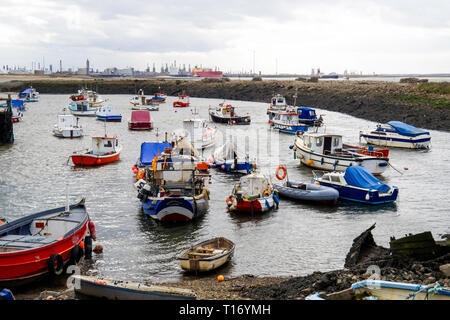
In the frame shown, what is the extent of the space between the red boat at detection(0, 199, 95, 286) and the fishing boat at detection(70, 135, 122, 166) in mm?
19081

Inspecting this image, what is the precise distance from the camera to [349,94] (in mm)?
106312

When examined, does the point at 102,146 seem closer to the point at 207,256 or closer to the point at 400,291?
the point at 207,256

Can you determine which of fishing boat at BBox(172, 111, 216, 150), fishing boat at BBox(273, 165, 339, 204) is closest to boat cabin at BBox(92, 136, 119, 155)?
fishing boat at BBox(172, 111, 216, 150)

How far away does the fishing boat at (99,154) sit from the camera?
41406 mm

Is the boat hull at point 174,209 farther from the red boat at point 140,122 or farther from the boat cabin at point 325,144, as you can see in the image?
the red boat at point 140,122

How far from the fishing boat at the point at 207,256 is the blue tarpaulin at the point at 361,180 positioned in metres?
12.4

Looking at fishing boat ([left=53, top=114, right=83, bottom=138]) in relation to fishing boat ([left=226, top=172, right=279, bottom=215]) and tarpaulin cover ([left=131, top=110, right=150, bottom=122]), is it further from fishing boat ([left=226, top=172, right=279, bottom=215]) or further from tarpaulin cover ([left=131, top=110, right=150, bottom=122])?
fishing boat ([left=226, top=172, right=279, bottom=215])

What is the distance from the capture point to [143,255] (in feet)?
70.5

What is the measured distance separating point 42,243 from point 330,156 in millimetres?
26189

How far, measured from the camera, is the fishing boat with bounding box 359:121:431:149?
168 ft

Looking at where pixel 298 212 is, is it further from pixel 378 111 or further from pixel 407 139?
pixel 378 111
